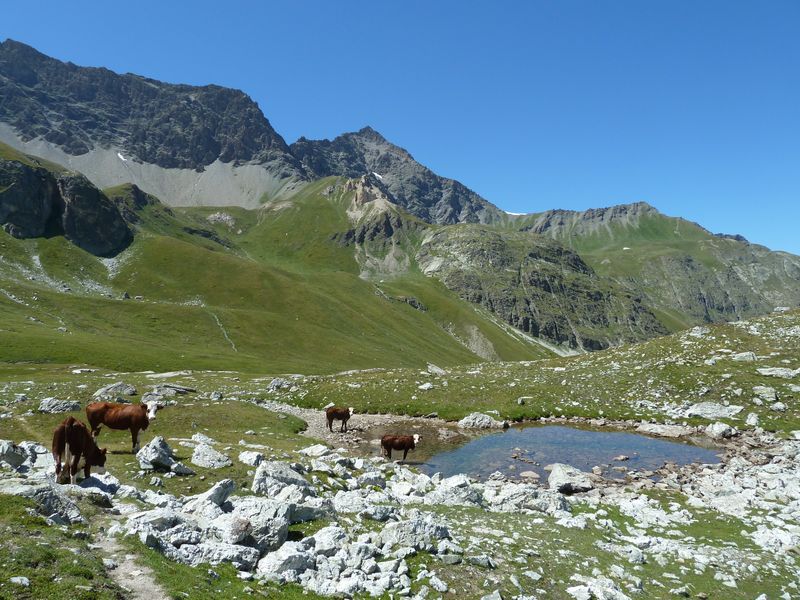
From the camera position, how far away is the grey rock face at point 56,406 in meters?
34.8

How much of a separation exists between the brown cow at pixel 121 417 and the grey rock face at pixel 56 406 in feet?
38.0

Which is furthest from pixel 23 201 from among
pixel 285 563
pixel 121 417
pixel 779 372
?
pixel 779 372

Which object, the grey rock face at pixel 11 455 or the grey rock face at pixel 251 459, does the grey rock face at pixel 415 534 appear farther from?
the grey rock face at pixel 11 455

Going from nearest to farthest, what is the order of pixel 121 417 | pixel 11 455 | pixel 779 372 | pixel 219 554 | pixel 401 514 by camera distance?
pixel 219 554
pixel 11 455
pixel 401 514
pixel 121 417
pixel 779 372

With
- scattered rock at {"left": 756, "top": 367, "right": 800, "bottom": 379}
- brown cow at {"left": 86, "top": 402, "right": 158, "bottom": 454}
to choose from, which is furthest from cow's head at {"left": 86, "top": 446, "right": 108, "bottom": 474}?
scattered rock at {"left": 756, "top": 367, "right": 800, "bottom": 379}

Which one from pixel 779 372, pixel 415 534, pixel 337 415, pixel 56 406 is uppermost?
pixel 779 372

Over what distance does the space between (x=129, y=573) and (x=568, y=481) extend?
22.8 m

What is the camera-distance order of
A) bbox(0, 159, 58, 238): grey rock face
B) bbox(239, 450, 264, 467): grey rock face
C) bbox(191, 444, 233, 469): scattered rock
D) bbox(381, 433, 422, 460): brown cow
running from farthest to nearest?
bbox(0, 159, 58, 238): grey rock face
bbox(381, 433, 422, 460): brown cow
bbox(239, 450, 264, 467): grey rock face
bbox(191, 444, 233, 469): scattered rock

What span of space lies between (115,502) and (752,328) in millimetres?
67181

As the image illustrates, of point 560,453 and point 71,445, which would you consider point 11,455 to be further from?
point 560,453

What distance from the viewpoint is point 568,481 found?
1042 inches

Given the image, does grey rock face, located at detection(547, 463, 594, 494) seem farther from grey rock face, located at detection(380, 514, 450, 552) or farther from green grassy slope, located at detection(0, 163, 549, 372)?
green grassy slope, located at detection(0, 163, 549, 372)

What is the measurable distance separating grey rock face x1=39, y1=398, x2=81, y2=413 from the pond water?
90.3 ft

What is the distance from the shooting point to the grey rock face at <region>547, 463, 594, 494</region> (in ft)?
85.4
